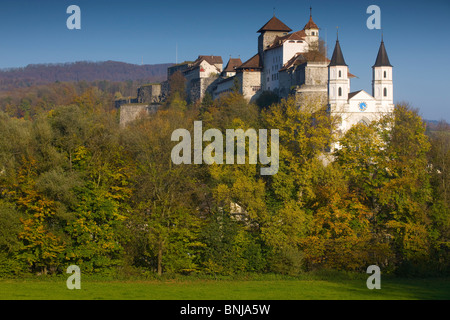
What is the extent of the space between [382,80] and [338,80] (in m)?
4.81

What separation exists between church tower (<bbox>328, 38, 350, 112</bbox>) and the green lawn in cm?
3087

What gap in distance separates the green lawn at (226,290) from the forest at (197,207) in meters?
1.56

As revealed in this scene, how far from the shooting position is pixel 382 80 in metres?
59.3

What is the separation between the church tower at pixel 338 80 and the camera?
188ft

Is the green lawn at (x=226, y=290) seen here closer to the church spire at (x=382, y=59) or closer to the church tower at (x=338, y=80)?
the church tower at (x=338, y=80)

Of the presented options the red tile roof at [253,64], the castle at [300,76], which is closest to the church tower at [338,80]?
the castle at [300,76]

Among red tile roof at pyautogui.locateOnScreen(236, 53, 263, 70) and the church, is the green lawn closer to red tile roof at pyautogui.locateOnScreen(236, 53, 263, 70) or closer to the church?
the church

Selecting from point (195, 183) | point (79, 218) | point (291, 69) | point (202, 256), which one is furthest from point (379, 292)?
point (291, 69)

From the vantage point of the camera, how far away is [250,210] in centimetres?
3011

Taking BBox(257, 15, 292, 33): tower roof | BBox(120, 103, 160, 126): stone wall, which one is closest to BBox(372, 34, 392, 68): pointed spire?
BBox(257, 15, 292, 33): tower roof

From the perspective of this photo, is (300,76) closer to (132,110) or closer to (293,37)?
(293,37)

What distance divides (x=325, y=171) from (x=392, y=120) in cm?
465
